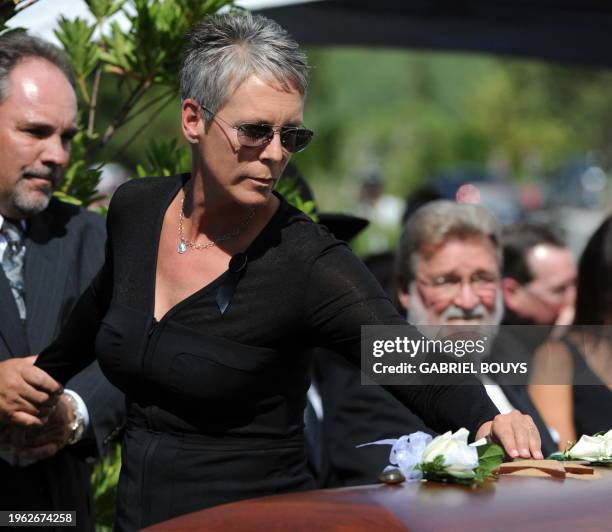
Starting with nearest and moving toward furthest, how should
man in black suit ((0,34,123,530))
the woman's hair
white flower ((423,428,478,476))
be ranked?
1. white flower ((423,428,478,476))
2. man in black suit ((0,34,123,530))
3. the woman's hair

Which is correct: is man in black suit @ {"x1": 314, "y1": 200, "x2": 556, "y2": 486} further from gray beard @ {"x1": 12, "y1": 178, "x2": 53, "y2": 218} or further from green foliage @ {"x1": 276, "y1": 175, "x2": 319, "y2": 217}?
gray beard @ {"x1": 12, "y1": 178, "x2": 53, "y2": 218}

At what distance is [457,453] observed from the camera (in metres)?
2.32

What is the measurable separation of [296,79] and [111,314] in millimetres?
710

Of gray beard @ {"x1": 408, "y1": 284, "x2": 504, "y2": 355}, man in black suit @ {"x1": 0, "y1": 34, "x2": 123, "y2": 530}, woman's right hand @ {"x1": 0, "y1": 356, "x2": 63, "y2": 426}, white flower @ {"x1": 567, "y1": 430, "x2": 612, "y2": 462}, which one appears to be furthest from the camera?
gray beard @ {"x1": 408, "y1": 284, "x2": 504, "y2": 355}

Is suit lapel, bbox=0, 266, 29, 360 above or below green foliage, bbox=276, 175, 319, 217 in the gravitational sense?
below

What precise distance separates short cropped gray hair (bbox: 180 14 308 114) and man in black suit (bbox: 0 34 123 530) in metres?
0.98

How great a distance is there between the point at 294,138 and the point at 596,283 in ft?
6.89

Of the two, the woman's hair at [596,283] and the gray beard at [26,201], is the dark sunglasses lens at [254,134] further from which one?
the woman's hair at [596,283]

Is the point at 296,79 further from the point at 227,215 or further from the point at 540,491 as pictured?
the point at 540,491

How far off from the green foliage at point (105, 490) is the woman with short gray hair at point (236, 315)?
1355mm

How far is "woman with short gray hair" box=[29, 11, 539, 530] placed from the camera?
261cm

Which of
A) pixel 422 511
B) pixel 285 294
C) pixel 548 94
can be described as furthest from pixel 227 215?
pixel 548 94

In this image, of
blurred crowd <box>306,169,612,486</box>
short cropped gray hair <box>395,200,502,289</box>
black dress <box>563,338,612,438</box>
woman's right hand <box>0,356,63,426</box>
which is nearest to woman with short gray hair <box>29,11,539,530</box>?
woman's right hand <box>0,356,63,426</box>

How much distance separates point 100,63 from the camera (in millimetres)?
4430
